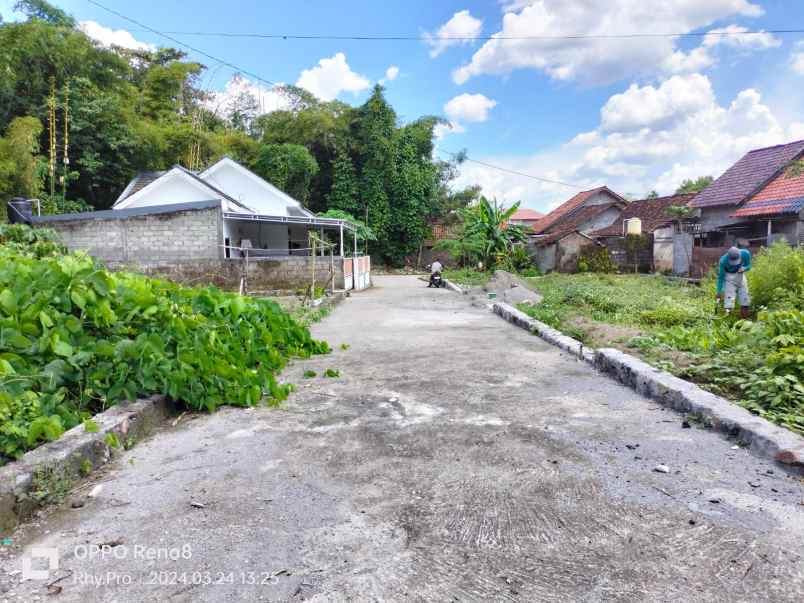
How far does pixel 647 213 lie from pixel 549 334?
2664cm

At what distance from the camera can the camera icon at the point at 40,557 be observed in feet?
6.82

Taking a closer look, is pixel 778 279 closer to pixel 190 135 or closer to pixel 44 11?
pixel 190 135

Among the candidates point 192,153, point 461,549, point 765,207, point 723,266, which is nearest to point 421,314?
point 723,266

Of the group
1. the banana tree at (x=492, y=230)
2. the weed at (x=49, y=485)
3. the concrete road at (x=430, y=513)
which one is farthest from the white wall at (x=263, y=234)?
the weed at (x=49, y=485)

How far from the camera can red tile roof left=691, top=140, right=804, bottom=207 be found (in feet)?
Answer: 60.1

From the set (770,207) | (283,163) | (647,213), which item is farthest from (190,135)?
(770,207)

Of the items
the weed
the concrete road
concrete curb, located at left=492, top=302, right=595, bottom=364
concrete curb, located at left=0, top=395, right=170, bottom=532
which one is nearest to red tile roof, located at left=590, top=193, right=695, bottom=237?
concrete curb, located at left=492, top=302, right=595, bottom=364

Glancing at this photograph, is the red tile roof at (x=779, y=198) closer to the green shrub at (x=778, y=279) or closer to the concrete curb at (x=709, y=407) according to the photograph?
the green shrub at (x=778, y=279)

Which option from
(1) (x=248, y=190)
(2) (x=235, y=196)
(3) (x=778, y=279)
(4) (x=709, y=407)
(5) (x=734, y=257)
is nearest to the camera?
(4) (x=709, y=407)

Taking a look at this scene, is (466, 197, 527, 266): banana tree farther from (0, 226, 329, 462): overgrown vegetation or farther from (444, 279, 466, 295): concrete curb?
(0, 226, 329, 462): overgrown vegetation

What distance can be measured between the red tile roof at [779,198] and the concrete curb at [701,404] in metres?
13.3

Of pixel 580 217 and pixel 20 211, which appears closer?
pixel 20 211

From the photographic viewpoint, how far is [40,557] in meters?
2.20

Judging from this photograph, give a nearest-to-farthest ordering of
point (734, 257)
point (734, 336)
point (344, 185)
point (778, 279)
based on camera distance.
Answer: point (734, 336), point (734, 257), point (778, 279), point (344, 185)
